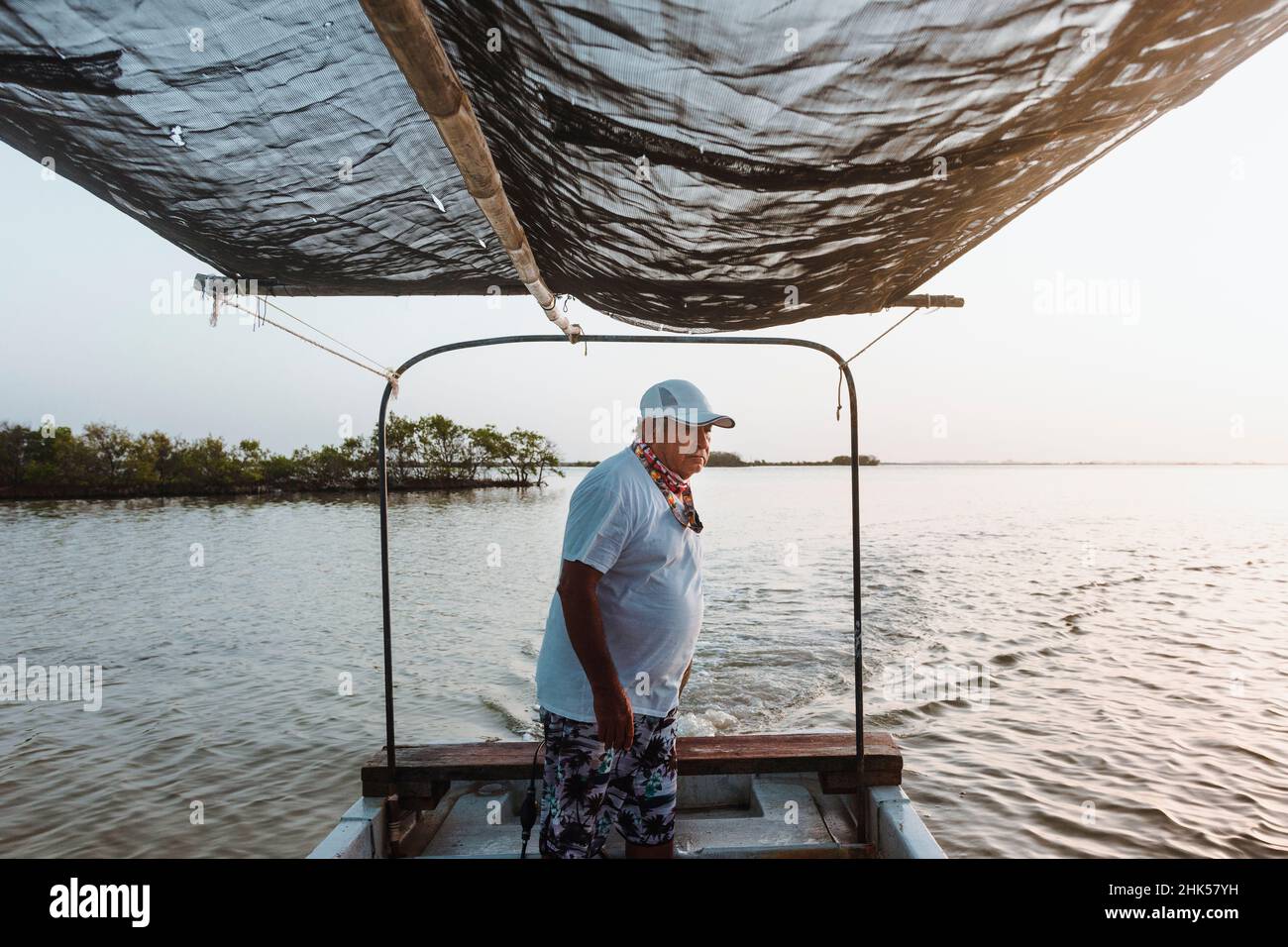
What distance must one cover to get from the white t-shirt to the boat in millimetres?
1008

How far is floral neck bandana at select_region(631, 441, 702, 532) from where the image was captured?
2.47 meters

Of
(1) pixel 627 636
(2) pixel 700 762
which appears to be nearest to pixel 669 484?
(1) pixel 627 636

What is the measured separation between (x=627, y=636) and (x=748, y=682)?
23.5 feet

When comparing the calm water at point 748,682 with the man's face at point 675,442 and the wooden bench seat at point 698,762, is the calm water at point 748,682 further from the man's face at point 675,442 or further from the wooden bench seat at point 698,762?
the man's face at point 675,442

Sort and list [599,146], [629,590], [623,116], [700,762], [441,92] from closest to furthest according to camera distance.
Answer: [441,92], [623,116], [599,146], [629,590], [700,762]

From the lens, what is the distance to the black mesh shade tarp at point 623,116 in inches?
62.4

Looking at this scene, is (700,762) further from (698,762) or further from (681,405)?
(681,405)

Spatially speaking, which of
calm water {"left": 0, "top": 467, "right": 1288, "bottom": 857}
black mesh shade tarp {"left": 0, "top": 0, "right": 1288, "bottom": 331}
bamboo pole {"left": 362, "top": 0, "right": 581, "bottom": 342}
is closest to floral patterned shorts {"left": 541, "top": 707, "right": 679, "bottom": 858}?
bamboo pole {"left": 362, "top": 0, "right": 581, "bottom": 342}

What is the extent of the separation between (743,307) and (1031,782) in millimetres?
5028

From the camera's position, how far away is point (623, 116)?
1993 millimetres

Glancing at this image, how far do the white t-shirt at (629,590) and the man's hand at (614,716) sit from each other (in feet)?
0.24

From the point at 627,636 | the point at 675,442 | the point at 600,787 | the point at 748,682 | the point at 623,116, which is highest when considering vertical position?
the point at 623,116

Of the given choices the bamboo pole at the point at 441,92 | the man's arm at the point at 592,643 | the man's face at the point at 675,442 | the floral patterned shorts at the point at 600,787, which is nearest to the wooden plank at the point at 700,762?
the floral patterned shorts at the point at 600,787

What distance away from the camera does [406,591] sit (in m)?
16.3
